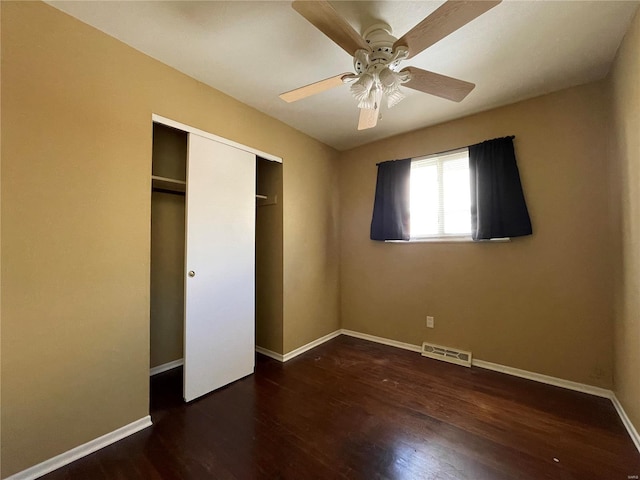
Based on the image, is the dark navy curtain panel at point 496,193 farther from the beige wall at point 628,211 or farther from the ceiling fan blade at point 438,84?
the ceiling fan blade at point 438,84

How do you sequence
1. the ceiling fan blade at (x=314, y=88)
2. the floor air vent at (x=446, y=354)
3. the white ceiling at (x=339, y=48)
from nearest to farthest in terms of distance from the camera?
the white ceiling at (x=339, y=48)
the ceiling fan blade at (x=314, y=88)
the floor air vent at (x=446, y=354)

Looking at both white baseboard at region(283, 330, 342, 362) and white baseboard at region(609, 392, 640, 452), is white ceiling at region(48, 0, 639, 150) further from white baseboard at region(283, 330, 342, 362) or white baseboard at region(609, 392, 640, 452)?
white baseboard at region(283, 330, 342, 362)

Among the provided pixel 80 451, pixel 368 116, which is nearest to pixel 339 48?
pixel 368 116

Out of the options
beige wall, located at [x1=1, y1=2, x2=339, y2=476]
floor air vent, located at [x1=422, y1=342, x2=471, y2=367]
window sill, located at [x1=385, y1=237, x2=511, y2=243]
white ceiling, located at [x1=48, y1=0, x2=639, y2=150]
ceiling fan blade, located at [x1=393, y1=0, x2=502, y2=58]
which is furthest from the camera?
floor air vent, located at [x1=422, y1=342, x2=471, y2=367]

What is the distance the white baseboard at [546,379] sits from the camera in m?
2.14

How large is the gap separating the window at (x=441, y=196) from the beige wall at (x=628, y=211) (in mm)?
1074

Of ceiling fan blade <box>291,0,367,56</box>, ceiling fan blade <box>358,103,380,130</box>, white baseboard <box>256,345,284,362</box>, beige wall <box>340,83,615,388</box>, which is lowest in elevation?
white baseboard <box>256,345,284,362</box>

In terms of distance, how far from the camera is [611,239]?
206cm

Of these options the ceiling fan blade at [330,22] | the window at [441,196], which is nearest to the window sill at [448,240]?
the window at [441,196]

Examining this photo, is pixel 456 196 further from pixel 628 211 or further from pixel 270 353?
pixel 270 353

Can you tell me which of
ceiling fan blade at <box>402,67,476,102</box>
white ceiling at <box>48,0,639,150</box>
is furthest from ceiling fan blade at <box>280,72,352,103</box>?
ceiling fan blade at <box>402,67,476,102</box>

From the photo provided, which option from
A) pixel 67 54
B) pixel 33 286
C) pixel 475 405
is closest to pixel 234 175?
pixel 67 54

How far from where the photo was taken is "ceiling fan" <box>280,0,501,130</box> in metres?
1.19

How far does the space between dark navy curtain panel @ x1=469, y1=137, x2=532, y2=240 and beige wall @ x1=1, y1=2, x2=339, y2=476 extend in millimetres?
2773
